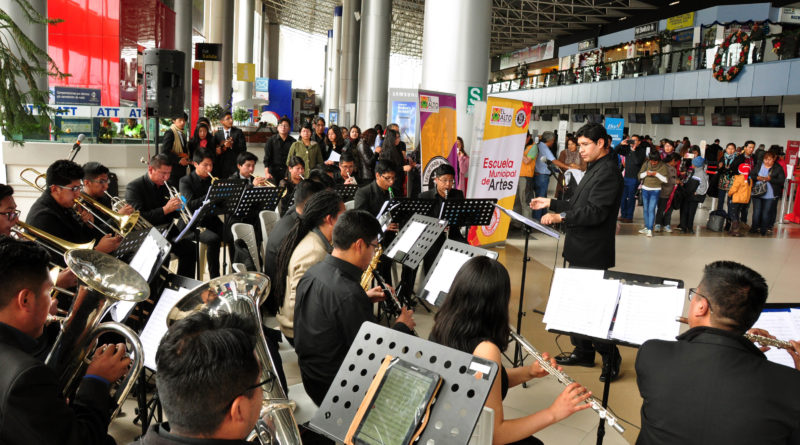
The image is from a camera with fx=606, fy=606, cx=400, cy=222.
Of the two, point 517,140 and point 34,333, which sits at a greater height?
point 517,140

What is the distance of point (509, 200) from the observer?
27.6 ft

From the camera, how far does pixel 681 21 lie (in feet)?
86.7

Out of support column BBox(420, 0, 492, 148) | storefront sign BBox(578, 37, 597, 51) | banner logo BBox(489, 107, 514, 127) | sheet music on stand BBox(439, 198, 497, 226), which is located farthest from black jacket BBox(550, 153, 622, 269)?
storefront sign BBox(578, 37, 597, 51)

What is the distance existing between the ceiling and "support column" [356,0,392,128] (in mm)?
9460

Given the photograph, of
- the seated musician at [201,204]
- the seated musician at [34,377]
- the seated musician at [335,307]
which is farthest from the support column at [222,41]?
the seated musician at [34,377]

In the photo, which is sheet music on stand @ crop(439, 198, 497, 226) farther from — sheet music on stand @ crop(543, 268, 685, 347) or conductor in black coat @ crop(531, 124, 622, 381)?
A: sheet music on stand @ crop(543, 268, 685, 347)

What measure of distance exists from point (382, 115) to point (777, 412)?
19802 millimetres

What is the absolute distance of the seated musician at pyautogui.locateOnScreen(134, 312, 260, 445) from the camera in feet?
4.64

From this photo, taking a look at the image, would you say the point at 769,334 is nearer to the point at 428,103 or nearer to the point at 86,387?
the point at 86,387

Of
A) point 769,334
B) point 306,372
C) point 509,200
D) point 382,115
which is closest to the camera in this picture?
point 769,334

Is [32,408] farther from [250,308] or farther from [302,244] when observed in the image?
[302,244]

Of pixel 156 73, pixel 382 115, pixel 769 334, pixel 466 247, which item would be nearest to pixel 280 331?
pixel 466 247

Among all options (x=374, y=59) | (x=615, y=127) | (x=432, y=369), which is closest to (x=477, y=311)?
(x=432, y=369)

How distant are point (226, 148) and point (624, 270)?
626 cm
